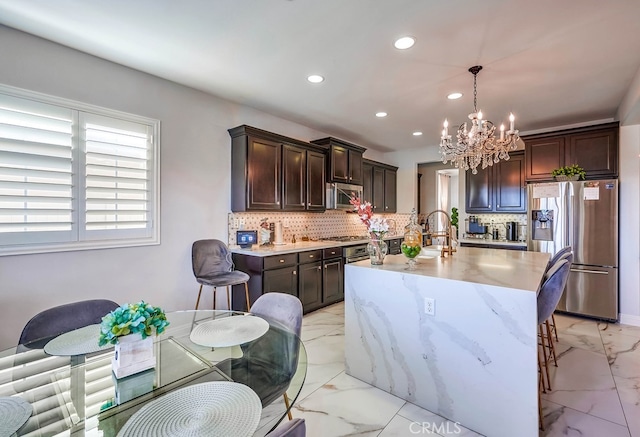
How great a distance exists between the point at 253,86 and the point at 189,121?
829 millimetres

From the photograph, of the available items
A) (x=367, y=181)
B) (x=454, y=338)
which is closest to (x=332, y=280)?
(x=367, y=181)

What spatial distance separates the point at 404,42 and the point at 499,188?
11.9 ft

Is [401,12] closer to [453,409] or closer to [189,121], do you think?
[189,121]

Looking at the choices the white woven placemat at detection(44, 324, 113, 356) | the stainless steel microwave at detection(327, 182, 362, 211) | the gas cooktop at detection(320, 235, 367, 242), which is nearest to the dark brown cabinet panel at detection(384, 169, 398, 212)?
the gas cooktop at detection(320, 235, 367, 242)

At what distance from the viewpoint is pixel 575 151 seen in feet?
13.5

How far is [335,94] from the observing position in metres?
3.47

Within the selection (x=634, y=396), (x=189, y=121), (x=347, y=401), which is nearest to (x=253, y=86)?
(x=189, y=121)

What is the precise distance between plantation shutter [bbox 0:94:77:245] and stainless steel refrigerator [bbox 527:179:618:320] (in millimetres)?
5489

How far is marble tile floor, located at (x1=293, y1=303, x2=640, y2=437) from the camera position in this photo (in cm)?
188

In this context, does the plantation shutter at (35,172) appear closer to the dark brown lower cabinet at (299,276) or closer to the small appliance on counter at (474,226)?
the dark brown lower cabinet at (299,276)

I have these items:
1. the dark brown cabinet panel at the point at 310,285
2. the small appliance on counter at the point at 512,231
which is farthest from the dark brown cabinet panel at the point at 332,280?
the small appliance on counter at the point at 512,231

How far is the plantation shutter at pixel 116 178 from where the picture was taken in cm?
266

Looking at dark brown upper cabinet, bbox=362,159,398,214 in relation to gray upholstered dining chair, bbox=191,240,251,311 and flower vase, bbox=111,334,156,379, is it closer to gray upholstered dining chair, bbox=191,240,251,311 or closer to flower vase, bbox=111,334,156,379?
gray upholstered dining chair, bbox=191,240,251,311

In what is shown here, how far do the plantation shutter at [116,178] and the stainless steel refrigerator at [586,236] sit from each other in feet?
16.4
